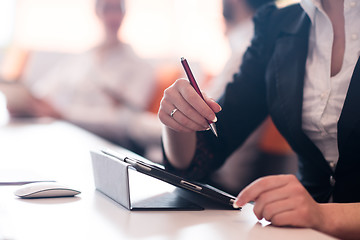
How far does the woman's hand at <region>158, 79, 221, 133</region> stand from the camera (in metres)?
0.74

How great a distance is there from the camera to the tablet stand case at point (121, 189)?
695mm

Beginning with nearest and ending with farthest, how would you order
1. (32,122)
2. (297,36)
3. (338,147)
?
(338,147), (297,36), (32,122)

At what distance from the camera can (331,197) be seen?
981 mm

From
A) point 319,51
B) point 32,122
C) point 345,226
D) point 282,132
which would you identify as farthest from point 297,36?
point 32,122

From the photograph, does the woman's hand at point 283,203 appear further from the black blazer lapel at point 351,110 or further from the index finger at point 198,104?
the black blazer lapel at point 351,110

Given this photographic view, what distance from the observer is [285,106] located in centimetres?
101

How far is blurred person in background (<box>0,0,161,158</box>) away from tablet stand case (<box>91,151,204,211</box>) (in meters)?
1.69

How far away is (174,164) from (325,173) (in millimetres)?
337

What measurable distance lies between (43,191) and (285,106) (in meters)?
0.55

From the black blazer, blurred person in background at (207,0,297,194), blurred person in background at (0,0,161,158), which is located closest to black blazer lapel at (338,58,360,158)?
the black blazer

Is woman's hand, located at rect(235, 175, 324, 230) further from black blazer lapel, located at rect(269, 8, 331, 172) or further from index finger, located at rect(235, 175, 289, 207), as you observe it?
black blazer lapel, located at rect(269, 8, 331, 172)

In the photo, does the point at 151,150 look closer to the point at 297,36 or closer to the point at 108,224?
the point at 297,36

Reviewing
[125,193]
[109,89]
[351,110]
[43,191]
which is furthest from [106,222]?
[109,89]

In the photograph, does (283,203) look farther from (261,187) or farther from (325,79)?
(325,79)
